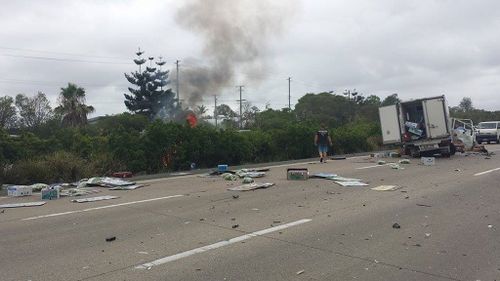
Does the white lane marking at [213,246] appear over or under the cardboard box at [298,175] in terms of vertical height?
under

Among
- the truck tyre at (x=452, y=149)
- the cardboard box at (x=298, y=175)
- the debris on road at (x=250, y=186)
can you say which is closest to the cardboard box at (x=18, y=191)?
the debris on road at (x=250, y=186)

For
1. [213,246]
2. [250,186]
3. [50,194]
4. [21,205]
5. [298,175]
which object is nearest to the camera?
[213,246]

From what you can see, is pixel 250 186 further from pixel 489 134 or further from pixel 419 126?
pixel 489 134

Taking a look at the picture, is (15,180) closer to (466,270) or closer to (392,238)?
(392,238)

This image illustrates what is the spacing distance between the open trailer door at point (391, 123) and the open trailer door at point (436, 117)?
1.46 m

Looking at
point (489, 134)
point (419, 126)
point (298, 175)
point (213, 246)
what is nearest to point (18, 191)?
point (298, 175)

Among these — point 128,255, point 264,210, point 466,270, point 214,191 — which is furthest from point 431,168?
point 128,255

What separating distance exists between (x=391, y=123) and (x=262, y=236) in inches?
703

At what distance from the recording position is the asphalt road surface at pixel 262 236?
202 inches

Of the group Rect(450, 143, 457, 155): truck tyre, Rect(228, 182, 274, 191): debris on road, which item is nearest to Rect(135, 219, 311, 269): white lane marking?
Rect(228, 182, 274, 191): debris on road

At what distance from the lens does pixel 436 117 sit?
21531 mm

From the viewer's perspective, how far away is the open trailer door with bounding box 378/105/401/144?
74.3 feet

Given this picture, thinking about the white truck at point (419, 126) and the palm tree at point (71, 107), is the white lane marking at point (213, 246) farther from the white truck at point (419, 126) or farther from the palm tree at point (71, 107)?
the palm tree at point (71, 107)

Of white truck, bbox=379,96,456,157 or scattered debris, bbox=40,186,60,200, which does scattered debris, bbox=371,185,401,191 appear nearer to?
scattered debris, bbox=40,186,60,200
